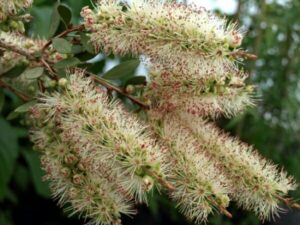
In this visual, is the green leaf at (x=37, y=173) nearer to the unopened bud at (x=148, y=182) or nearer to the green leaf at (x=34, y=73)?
the green leaf at (x=34, y=73)

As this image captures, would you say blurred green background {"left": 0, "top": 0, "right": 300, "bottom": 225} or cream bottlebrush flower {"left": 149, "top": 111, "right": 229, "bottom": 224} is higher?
cream bottlebrush flower {"left": 149, "top": 111, "right": 229, "bottom": 224}

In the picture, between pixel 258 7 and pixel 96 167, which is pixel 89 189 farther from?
pixel 258 7

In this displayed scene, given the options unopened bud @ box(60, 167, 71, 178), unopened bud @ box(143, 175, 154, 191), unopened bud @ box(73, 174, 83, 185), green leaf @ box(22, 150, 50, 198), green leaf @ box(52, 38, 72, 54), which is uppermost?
green leaf @ box(52, 38, 72, 54)

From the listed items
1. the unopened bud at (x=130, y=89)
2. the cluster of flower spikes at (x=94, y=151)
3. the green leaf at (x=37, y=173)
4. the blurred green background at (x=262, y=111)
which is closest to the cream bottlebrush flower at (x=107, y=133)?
the cluster of flower spikes at (x=94, y=151)

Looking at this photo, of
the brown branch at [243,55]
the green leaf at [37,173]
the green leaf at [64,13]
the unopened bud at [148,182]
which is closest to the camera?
the unopened bud at [148,182]

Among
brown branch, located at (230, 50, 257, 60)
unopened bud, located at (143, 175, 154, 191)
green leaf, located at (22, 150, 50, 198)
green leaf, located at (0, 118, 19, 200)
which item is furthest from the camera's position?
green leaf, located at (22, 150, 50, 198)

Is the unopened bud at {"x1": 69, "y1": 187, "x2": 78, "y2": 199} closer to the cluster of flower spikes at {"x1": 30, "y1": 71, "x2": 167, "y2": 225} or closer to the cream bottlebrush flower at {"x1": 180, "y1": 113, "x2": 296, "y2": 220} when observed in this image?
the cluster of flower spikes at {"x1": 30, "y1": 71, "x2": 167, "y2": 225}

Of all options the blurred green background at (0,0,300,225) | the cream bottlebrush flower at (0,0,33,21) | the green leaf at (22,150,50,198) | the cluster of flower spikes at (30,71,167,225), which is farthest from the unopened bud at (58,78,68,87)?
the green leaf at (22,150,50,198)
